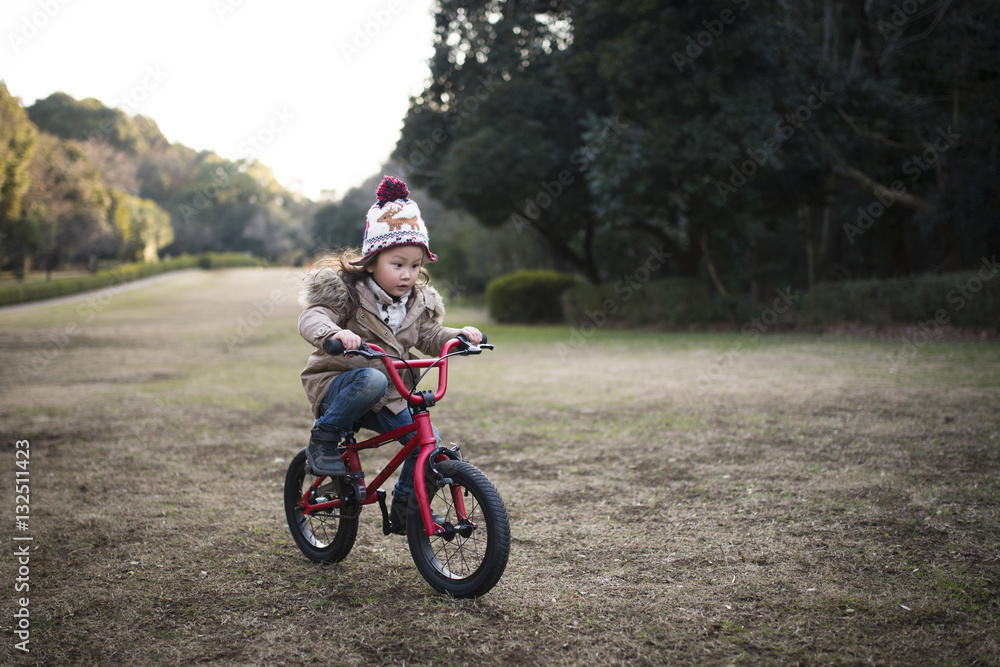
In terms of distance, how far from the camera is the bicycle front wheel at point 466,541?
235 cm

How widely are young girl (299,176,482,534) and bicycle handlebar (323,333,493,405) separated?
0.19ft

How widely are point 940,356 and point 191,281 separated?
37220mm

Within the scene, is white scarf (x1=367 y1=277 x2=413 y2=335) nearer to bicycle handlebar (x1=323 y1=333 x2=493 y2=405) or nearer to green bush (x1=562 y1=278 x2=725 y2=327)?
bicycle handlebar (x1=323 y1=333 x2=493 y2=405)

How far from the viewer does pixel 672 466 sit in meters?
4.41

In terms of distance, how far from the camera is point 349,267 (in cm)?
277

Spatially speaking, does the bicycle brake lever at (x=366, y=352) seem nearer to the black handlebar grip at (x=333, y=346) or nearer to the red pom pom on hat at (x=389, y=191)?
the black handlebar grip at (x=333, y=346)

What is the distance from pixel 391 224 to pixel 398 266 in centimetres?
17

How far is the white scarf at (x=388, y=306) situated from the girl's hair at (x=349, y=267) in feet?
0.19

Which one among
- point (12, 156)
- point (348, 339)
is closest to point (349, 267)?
A: point (348, 339)

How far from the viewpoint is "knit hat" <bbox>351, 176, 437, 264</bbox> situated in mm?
2656

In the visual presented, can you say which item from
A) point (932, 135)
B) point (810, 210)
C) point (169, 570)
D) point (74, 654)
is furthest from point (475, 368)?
point (810, 210)

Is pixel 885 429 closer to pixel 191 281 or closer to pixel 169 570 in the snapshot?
pixel 169 570

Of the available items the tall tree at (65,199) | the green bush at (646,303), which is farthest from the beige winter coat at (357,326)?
the tall tree at (65,199)

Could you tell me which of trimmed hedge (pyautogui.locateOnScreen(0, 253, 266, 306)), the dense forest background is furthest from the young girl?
trimmed hedge (pyautogui.locateOnScreen(0, 253, 266, 306))
